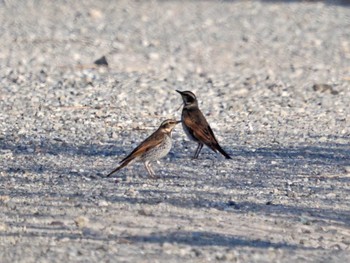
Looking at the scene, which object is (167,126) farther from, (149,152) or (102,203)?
(102,203)

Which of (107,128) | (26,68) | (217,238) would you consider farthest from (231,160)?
(26,68)

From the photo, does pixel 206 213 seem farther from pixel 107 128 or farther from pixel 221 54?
pixel 221 54

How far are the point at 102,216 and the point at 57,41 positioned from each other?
16.4 meters

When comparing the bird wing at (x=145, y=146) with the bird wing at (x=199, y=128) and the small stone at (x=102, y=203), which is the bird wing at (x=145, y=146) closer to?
the bird wing at (x=199, y=128)

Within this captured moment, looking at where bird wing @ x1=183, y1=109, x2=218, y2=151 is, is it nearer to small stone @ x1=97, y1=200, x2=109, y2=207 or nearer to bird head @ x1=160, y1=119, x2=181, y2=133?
bird head @ x1=160, y1=119, x2=181, y2=133

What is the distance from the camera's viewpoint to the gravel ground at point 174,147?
9.30 meters

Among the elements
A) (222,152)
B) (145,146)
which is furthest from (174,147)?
(145,146)

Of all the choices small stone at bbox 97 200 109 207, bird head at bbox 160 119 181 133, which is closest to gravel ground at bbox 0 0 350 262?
small stone at bbox 97 200 109 207

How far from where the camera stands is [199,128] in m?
13.0

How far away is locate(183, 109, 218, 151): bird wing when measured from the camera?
41.9 ft

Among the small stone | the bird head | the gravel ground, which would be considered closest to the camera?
the gravel ground

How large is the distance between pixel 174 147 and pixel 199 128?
85 centimetres

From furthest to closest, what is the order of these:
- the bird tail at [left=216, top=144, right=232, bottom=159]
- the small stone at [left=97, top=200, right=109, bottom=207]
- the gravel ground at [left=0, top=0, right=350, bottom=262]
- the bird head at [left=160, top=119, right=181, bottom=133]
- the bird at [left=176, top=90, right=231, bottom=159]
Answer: the bird at [left=176, top=90, right=231, bottom=159] < the bird tail at [left=216, top=144, right=232, bottom=159] < the bird head at [left=160, top=119, right=181, bottom=133] < the small stone at [left=97, top=200, right=109, bottom=207] < the gravel ground at [left=0, top=0, right=350, bottom=262]

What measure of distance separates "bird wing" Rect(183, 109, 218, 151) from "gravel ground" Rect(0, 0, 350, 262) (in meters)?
0.23
